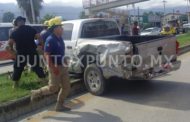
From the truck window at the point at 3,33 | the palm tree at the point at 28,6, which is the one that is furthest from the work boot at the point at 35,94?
the palm tree at the point at 28,6

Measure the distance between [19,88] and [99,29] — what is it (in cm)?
265

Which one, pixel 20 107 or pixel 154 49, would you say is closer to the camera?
pixel 20 107

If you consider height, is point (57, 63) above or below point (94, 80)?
above

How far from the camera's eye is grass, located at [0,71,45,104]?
25.7ft

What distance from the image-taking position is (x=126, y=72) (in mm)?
7828

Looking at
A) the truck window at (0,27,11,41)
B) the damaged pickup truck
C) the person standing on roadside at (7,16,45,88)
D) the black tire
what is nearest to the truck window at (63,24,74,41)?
the damaged pickup truck

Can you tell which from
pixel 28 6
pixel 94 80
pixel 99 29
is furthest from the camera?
pixel 28 6

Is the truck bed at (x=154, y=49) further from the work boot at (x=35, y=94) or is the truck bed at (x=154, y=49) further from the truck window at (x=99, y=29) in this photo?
the work boot at (x=35, y=94)

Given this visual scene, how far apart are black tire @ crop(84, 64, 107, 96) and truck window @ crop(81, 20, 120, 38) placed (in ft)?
3.62

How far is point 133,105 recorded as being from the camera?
24.2ft

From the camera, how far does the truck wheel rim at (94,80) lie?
8.41 meters

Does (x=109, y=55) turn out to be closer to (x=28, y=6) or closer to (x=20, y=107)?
(x=20, y=107)

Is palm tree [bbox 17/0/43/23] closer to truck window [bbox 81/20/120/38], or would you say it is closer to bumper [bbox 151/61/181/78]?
truck window [bbox 81/20/120/38]

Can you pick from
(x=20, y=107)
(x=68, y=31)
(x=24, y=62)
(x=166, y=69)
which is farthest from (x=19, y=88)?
(x=166, y=69)
